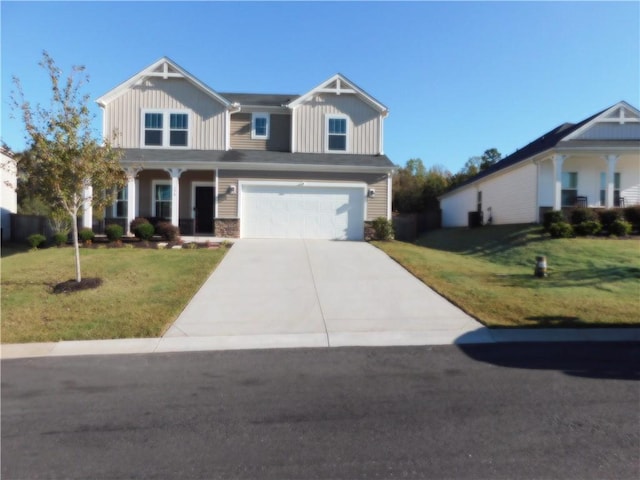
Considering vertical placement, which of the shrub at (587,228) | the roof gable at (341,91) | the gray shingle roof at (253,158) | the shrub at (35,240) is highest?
the roof gable at (341,91)

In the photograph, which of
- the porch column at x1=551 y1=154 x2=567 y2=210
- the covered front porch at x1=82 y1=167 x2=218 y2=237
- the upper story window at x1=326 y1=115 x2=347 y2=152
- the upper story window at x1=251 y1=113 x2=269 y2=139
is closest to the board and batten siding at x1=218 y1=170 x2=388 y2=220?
the covered front porch at x1=82 y1=167 x2=218 y2=237

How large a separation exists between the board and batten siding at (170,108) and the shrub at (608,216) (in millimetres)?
16728

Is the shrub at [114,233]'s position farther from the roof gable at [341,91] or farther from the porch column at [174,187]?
the roof gable at [341,91]

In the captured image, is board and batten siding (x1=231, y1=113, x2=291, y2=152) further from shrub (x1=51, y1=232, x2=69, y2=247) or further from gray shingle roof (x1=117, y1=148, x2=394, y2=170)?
shrub (x1=51, y1=232, x2=69, y2=247)

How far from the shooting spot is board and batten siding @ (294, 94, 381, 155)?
68.1 feet

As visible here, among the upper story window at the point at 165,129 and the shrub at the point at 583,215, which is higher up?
the upper story window at the point at 165,129

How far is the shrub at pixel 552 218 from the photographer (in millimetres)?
18344

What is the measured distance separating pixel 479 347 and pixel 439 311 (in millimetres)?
2097

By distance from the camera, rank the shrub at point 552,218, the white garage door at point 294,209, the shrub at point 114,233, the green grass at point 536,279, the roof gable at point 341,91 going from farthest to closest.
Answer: the roof gable at point 341,91
the white garage door at point 294,209
the shrub at point 552,218
the shrub at point 114,233
the green grass at point 536,279

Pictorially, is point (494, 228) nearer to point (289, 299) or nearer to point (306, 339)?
point (289, 299)

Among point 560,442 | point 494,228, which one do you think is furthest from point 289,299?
point 494,228

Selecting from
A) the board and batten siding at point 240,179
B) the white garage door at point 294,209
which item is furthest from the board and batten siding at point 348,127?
the white garage door at point 294,209

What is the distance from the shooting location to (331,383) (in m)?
5.26

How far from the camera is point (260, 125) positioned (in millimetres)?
21406
